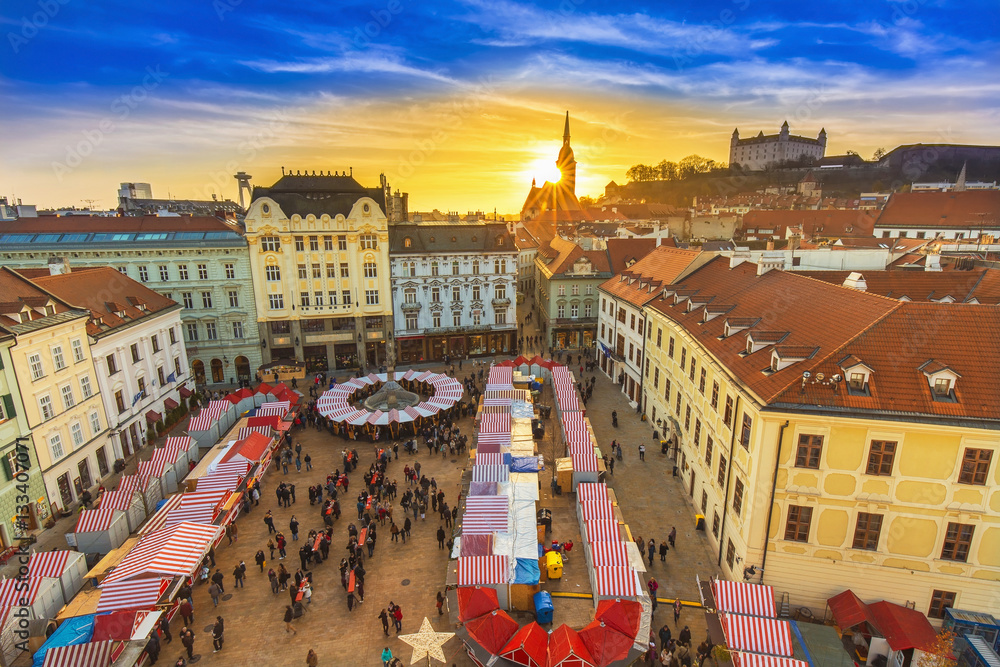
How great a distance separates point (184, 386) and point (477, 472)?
91.1 feet

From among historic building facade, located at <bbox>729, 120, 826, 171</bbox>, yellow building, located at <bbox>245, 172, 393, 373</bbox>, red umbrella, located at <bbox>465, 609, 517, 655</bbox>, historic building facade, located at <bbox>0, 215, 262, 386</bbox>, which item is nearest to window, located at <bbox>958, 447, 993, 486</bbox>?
red umbrella, located at <bbox>465, 609, 517, 655</bbox>

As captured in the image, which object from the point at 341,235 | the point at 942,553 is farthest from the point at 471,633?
the point at 341,235

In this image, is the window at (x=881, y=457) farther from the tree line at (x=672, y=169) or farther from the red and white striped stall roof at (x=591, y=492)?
the tree line at (x=672, y=169)

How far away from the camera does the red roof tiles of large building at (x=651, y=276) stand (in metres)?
38.8

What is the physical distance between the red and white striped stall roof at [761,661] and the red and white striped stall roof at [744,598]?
62.8 inches

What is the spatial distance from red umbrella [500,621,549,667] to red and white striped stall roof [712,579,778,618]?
250 inches

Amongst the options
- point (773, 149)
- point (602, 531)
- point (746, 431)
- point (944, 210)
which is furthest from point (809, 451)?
point (773, 149)

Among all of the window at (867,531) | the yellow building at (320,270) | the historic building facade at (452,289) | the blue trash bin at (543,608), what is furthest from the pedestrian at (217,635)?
the historic building facade at (452,289)

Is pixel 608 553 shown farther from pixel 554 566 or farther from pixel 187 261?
pixel 187 261

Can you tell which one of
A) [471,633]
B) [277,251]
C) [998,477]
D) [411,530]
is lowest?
[411,530]

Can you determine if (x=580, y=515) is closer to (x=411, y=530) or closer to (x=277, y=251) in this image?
(x=411, y=530)

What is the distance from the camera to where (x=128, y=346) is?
3272 centimetres

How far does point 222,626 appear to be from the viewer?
1786 cm

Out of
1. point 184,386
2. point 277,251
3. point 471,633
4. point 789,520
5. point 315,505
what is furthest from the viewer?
point 277,251
